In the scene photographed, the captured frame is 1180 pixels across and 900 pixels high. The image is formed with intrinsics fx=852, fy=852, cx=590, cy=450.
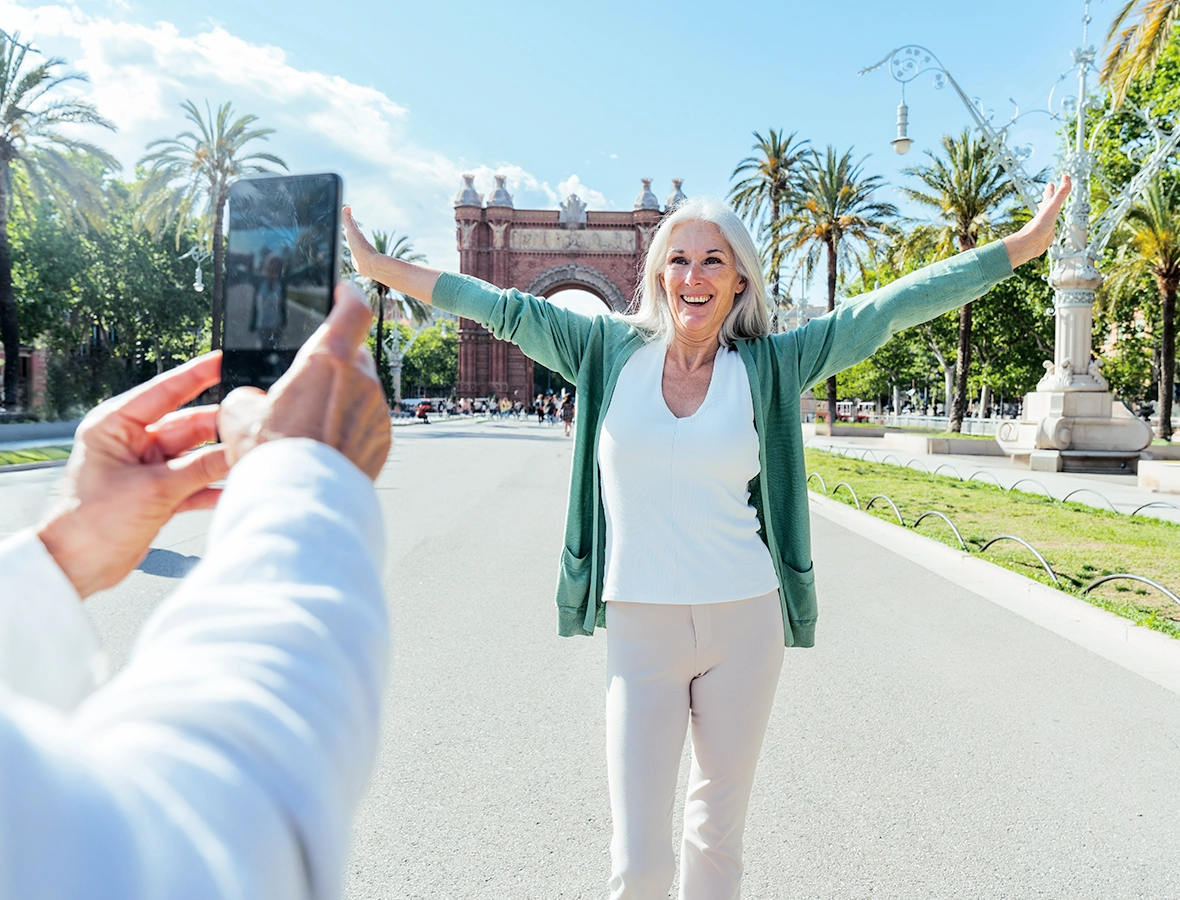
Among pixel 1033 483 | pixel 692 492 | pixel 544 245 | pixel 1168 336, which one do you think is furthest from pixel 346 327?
pixel 544 245

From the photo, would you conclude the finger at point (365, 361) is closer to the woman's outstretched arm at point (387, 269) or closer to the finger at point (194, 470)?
the finger at point (194, 470)

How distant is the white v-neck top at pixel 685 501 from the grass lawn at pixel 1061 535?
16.8 ft

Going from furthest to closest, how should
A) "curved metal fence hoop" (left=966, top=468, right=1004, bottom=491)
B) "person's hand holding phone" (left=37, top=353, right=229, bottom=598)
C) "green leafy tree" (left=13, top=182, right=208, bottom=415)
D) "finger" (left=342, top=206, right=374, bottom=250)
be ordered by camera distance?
1. "green leafy tree" (left=13, top=182, right=208, bottom=415)
2. "curved metal fence hoop" (left=966, top=468, right=1004, bottom=491)
3. "finger" (left=342, top=206, right=374, bottom=250)
4. "person's hand holding phone" (left=37, top=353, right=229, bottom=598)

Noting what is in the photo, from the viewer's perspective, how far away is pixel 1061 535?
10398 mm

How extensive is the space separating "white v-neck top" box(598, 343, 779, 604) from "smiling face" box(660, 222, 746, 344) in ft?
0.70

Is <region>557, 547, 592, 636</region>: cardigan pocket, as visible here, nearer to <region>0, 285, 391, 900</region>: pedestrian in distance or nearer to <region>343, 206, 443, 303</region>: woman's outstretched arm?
<region>343, 206, 443, 303</region>: woman's outstretched arm

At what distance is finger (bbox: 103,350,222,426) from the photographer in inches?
42.8

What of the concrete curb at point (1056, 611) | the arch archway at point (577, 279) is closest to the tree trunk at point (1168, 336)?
the concrete curb at point (1056, 611)

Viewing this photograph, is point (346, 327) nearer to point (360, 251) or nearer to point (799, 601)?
point (360, 251)

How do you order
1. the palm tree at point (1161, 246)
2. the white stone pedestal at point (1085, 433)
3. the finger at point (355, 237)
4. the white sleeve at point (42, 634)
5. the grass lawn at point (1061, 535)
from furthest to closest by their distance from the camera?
the palm tree at point (1161, 246)
the white stone pedestal at point (1085, 433)
the grass lawn at point (1061, 535)
the finger at point (355, 237)
the white sleeve at point (42, 634)

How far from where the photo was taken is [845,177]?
35.6 m

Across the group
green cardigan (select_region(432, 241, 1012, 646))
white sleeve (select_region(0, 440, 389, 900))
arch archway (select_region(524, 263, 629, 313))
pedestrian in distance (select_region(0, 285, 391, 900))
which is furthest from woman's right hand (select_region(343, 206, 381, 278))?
arch archway (select_region(524, 263, 629, 313))

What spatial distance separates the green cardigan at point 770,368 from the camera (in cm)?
274

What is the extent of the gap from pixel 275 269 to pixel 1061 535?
438 inches
